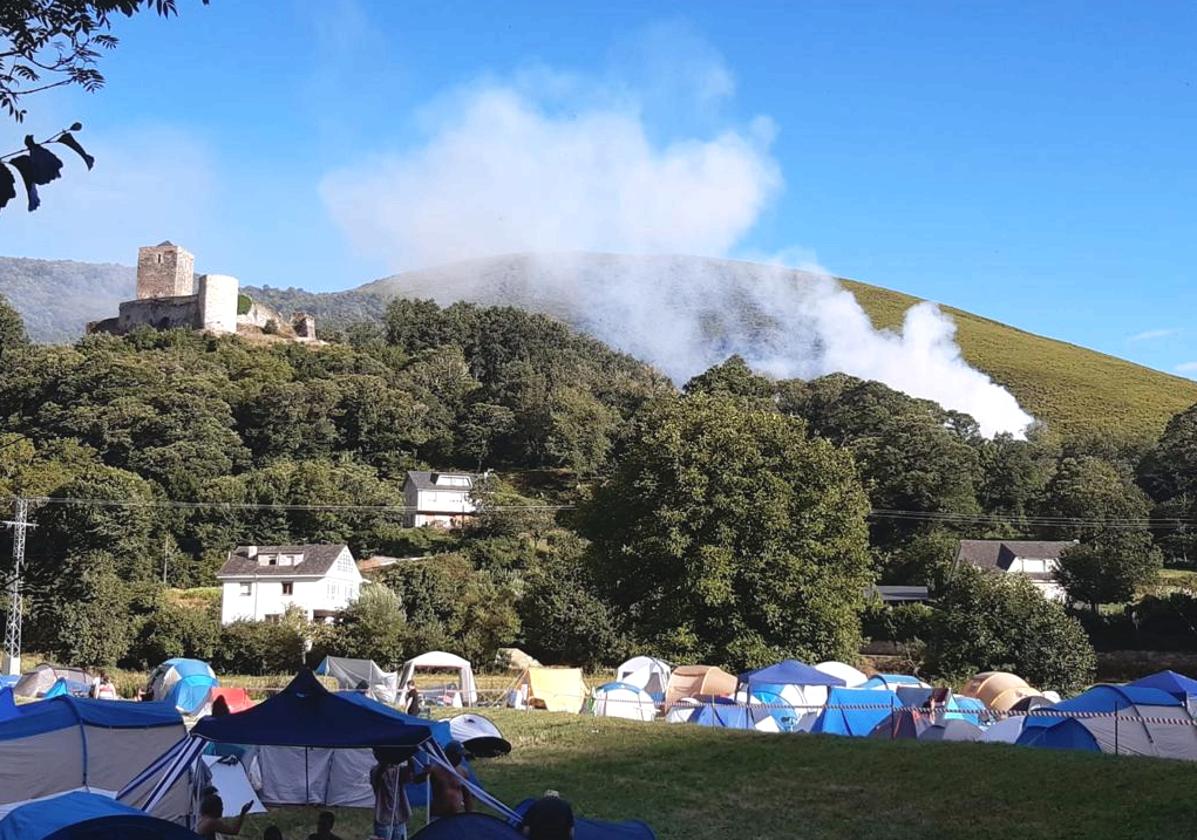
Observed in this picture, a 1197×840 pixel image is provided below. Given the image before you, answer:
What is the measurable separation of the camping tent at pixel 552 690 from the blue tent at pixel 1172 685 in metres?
13.2

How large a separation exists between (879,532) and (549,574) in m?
33.7

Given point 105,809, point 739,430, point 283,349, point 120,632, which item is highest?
point 283,349

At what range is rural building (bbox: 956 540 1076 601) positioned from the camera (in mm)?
69062

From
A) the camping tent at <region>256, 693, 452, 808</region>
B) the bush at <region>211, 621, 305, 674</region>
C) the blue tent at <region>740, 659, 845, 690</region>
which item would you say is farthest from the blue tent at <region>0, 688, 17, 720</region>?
the bush at <region>211, 621, 305, 674</region>

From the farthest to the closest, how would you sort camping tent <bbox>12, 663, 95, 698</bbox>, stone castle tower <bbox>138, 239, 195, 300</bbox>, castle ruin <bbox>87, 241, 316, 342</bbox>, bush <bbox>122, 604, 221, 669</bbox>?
1. stone castle tower <bbox>138, 239, 195, 300</bbox>
2. castle ruin <bbox>87, 241, 316, 342</bbox>
3. bush <bbox>122, 604, 221, 669</bbox>
4. camping tent <bbox>12, 663, 95, 698</bbox>

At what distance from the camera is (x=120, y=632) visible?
4478 centimetres

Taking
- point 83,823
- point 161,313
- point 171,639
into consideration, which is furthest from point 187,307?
point 83,823

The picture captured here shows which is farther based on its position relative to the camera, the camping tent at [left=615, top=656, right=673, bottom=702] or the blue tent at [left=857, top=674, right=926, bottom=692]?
the camping tent at [left=615, top=656, right=673, bottom=702]

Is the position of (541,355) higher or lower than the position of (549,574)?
higher

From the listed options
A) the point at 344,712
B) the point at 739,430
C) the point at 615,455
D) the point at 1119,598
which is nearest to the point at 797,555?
the point at 739,430

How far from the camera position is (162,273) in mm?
123062

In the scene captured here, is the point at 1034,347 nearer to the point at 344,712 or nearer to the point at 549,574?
the point at 549,574

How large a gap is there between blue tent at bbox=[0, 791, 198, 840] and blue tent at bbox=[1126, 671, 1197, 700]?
652 inches

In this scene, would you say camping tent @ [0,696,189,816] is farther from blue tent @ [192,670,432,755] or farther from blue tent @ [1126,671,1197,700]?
blue tent @ [1126,671,1197,700]
